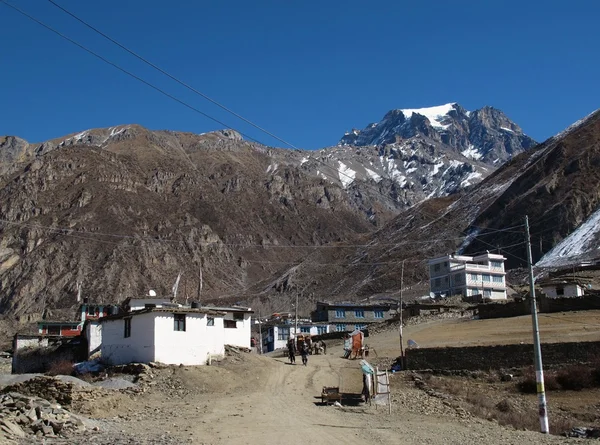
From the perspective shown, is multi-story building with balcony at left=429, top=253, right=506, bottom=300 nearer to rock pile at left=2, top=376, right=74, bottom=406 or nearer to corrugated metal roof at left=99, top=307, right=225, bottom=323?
corrugated metal roof at left=99, top=307, right=225, bottom=323

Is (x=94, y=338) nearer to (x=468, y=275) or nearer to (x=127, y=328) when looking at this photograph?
(x=127, y=328)

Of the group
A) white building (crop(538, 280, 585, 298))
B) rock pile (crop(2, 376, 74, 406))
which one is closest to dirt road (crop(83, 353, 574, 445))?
rock pile (crop(2, 376, 74, 406))

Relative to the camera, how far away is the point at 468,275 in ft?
333

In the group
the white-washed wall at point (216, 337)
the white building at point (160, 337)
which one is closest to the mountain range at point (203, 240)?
the white-washed wall at point (216, 337)

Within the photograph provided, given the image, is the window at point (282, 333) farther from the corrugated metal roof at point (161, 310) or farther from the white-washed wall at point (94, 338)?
the corrugated metal roof at point (161, 310)

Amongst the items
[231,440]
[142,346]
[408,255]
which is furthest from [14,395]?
[408,255]

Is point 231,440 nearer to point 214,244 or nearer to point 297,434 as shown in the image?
A: point 297,434

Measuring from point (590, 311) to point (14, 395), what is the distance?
4259 centimetres

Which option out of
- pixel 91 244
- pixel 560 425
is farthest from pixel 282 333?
pixel 91 244

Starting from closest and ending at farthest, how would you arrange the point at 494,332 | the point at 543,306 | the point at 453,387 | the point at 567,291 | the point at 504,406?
the point at 504,406 < the point at 453,387 < the point at 494,332 < the point at 543,306 < the point at 567,291

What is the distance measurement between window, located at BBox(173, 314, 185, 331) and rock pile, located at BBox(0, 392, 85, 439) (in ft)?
54.2

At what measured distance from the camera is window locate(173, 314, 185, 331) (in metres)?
38.2

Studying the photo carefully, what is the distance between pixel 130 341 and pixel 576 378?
75.8 feet

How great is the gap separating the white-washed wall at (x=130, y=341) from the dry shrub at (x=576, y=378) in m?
20.7
